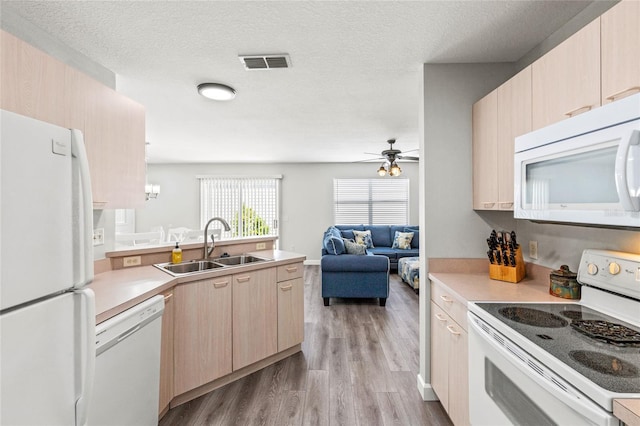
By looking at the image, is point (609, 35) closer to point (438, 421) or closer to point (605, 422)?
point (605, 422)

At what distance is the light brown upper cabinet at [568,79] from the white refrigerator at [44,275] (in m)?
2.00

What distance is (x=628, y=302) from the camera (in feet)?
Result: 3.91

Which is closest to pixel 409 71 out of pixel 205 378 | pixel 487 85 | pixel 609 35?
pixel 487 85

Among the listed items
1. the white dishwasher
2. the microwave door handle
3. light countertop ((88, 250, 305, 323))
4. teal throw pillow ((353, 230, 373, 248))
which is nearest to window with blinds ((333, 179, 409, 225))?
teal throw pillow ((353, 230, 373, 248))

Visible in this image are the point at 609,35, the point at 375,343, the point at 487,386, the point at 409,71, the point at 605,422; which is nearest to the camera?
the point at 605,422

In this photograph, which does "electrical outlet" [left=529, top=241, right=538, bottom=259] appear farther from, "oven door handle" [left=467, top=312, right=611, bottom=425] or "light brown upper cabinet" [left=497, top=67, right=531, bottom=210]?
"oven door handle" [left=467, top=312, right=611, bottom=425]

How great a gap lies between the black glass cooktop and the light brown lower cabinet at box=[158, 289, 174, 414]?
1.87 meters

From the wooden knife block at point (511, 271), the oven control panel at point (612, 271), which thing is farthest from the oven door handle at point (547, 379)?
the wooden knife block at point (511, 271)

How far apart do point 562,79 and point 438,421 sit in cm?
208

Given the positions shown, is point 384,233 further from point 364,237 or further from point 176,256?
point 176,256

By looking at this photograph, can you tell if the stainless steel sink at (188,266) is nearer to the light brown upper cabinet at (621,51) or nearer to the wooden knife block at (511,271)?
the wooden knife block at (511,271)

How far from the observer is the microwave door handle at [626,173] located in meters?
0.94

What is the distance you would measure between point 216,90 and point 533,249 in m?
2.74

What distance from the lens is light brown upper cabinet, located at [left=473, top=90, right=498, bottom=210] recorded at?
72.5 inches
